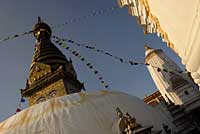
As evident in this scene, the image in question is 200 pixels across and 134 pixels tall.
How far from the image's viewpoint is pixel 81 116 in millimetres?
12211

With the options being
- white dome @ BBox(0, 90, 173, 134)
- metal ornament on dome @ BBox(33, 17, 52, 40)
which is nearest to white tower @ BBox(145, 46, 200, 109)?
white dome @ BBox(0, 90, 173, 134)

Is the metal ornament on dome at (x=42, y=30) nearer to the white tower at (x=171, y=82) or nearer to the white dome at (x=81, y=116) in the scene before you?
the white tower at (x=171, y=82)

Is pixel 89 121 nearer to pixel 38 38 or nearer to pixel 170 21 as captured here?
pixel 170 21

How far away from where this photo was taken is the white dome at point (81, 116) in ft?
38.0

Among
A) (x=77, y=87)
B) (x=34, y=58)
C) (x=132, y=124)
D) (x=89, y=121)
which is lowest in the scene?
(x=132, y=124)

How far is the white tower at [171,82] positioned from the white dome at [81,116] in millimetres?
7718

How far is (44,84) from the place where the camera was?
2306cm

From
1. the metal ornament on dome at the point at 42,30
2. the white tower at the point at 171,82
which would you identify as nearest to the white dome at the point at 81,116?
the white tower at the point at 171,82

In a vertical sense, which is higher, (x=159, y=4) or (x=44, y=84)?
(x=44, y=84)

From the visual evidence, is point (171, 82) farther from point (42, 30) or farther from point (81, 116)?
point (42, 30)

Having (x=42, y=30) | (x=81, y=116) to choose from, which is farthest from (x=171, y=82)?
(x=42, y=30)

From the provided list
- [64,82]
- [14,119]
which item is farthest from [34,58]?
[14,119]

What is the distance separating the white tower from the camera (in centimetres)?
2169

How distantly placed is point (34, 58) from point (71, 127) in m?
15.9
